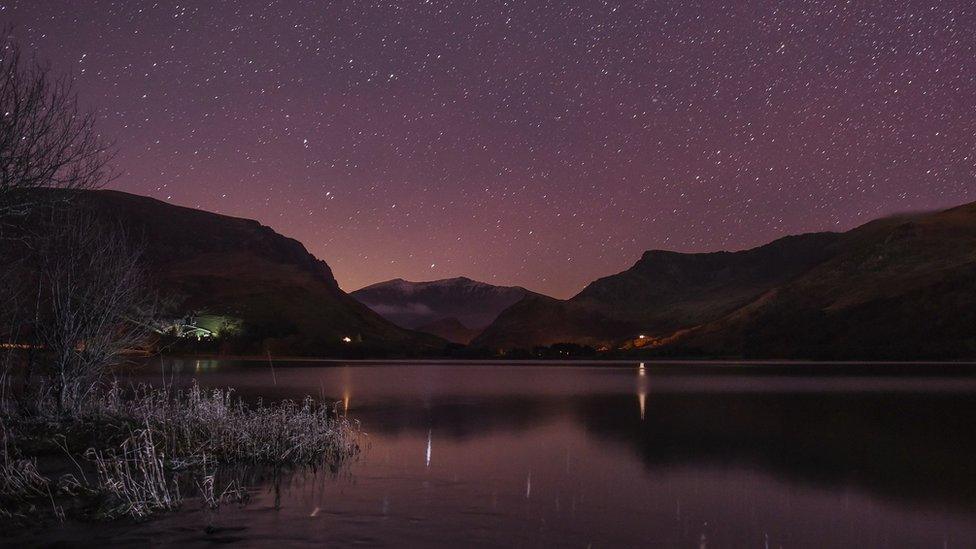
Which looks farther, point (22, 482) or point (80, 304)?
point (80, 304)

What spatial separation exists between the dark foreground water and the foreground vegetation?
0.95m

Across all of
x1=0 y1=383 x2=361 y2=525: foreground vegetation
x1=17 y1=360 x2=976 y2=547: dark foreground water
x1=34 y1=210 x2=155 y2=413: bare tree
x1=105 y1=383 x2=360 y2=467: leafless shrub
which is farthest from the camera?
x1=34 y1=210 x2=155 y2=413: bare tree

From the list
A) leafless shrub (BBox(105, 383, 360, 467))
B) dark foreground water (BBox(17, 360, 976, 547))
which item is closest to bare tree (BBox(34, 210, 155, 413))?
leafless shrub (BBox(105, 383, 360, 467))

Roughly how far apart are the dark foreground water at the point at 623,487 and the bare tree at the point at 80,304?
956 cm

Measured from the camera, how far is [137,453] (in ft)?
63.6

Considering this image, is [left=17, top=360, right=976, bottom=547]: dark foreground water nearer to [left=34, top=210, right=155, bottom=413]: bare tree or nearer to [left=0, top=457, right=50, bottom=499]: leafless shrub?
[left=0, top=457, right=50, bottom=499]: leafless shrub

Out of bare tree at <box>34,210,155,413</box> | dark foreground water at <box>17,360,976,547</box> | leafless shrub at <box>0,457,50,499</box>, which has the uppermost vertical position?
bare tree at <box>34,210,155,413</box>

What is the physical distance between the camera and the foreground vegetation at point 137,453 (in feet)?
51.9

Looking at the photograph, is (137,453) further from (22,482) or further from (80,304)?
(80,304)

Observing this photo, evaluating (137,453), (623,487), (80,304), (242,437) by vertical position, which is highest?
(80,304)

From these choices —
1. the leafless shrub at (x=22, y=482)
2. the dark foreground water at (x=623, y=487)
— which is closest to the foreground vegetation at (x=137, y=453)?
the leafless shrub at (x=22, y=482)

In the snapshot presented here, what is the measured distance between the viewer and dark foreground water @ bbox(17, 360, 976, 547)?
1460 cm

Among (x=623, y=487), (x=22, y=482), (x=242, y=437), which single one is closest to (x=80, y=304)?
(x=242, y=437)

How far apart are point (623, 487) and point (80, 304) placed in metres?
17.9
